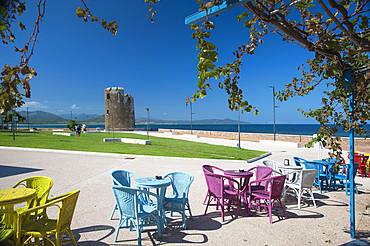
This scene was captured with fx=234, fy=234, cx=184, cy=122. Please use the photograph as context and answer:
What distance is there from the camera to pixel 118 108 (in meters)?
50.1

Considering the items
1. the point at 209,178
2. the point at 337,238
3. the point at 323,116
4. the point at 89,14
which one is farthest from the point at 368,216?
the point at 89,14

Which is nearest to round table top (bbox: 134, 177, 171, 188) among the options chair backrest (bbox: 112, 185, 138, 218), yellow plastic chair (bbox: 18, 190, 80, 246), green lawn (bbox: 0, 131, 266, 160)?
chair backrest (bbox: 112, 185, 138, 218)

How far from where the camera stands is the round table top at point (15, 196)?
2.90m

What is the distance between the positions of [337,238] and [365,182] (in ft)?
16.9

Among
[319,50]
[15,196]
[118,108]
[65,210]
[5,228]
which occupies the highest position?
[118,108]

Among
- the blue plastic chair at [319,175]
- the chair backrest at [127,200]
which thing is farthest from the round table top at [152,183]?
the blue plastic chair at [319,175]

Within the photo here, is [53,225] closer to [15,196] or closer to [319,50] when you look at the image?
[15,196]

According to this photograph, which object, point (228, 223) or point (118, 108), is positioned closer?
point (228, 223)

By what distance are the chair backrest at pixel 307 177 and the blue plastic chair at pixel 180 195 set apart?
2625mm

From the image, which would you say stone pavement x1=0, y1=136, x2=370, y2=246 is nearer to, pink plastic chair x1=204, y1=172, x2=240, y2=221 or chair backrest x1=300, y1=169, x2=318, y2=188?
pink plastic chair x1=204, y1=172, x2=240, y2=221

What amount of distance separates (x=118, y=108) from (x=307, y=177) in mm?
48080

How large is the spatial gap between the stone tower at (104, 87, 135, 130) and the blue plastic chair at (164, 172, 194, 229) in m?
47.4

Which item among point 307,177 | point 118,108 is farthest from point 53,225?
point 118,108

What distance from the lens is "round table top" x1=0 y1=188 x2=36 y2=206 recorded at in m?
2.90
